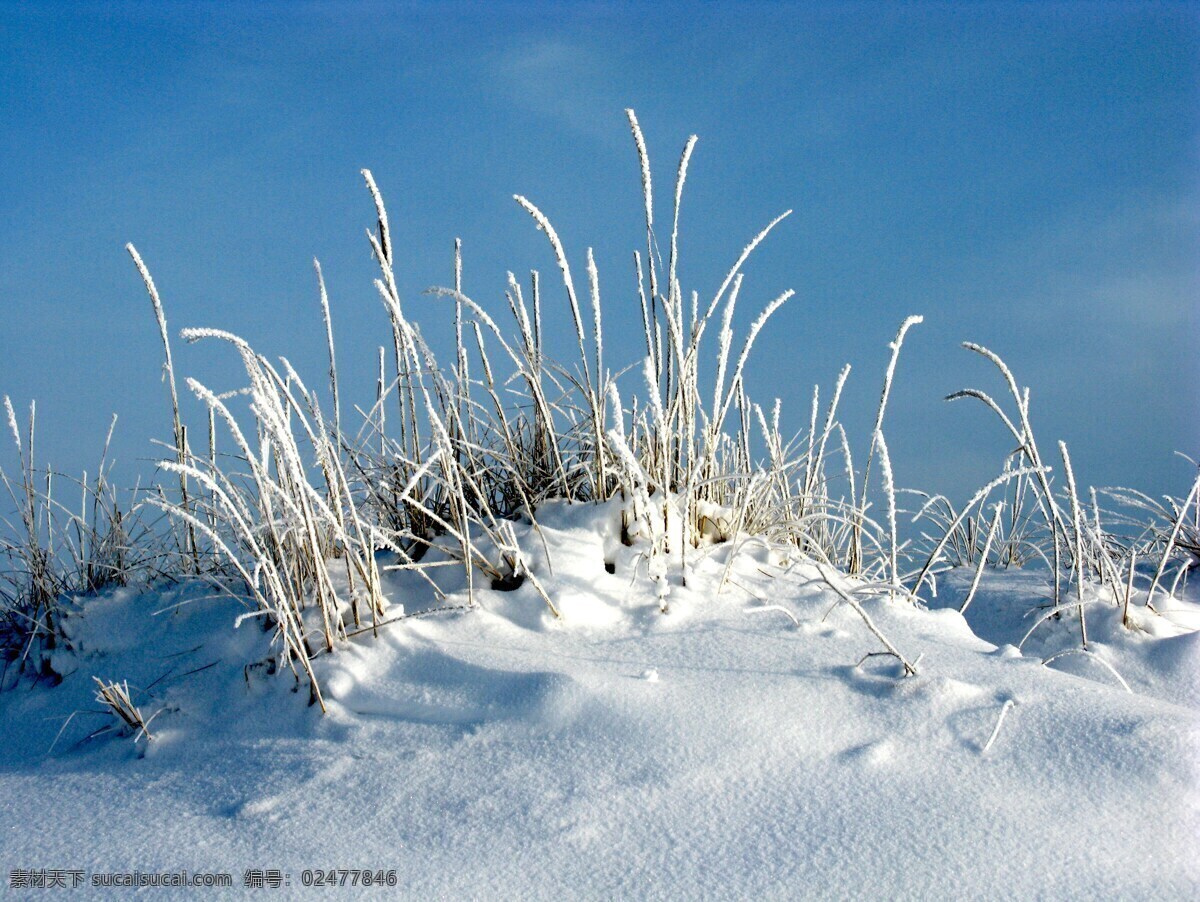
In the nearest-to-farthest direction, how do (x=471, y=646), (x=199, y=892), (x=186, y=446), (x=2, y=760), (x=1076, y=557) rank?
(x=199, y=892) → (x=471, y=646) → (x=2, y=760) → (x=1076, y=557) → (x=186, y=446)

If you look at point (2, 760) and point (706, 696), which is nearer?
point (706, 696)

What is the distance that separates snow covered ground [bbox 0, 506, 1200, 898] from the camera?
3.64 feet

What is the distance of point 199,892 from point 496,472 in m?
1.22

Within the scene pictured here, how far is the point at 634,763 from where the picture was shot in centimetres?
129

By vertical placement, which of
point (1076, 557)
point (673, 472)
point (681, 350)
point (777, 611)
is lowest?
point (1076, 557)

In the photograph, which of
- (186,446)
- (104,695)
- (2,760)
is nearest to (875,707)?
(104,695)

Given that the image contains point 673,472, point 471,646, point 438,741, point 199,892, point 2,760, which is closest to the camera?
point 199,892

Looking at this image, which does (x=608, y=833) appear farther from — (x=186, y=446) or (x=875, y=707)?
(x=186, y=446)

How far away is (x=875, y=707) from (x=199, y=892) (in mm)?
948

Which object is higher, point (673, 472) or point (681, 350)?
point (681, 350)

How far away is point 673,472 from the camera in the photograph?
2.10m

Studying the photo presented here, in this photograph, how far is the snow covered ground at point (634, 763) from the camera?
1109 millimetres

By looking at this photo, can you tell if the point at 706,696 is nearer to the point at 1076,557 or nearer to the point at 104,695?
the point at 104,695

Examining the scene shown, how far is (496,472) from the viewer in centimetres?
222
